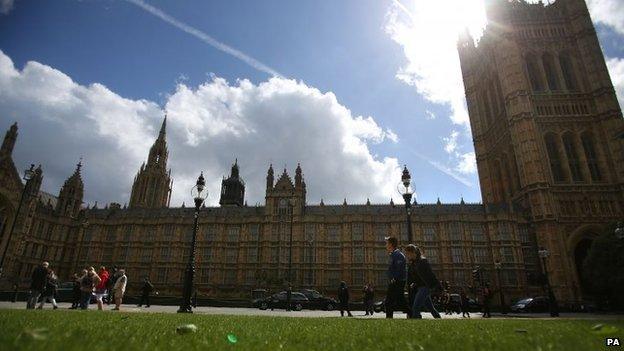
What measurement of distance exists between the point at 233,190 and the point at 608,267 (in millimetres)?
53514

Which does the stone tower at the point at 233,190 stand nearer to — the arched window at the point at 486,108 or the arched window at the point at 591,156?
the arched window at the point at 486,108

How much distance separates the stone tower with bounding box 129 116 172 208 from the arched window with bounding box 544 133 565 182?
65696 millimetres

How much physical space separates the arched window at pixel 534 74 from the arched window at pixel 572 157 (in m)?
8.45

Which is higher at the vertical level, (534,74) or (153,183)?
(534,74)

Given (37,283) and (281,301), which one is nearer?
(37,283)

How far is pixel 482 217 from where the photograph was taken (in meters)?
45.1

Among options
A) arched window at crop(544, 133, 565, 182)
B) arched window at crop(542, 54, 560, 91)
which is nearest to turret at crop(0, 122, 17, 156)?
arched window at crop(544, 133, 565, 182)

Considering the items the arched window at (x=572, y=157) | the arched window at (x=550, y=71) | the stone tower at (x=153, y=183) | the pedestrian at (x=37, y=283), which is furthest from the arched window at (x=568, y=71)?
the stone tower at (x=153, y=183)

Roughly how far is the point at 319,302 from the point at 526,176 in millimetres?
31952

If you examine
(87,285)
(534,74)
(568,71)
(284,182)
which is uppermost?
(568,71)

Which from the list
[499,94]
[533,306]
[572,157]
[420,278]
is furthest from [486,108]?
[420,278]

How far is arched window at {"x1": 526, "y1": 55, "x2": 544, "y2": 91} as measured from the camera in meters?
49.1

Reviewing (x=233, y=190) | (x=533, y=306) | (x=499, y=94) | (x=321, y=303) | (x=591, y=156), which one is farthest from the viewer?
Result: (x=233, y=190)

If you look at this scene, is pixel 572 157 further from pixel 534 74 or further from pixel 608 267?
pixel 608 267
